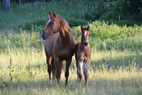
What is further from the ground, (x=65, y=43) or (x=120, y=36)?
(x=65, y=43)

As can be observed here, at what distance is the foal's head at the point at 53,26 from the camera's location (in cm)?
667

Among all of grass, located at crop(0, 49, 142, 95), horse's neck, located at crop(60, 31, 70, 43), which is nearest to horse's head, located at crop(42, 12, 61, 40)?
horse's neck, located at crop(60, 31, 70, 43)

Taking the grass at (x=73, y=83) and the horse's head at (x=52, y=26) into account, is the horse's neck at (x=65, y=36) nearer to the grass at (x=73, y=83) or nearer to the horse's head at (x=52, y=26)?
the horse's head at (x=52, y=26)

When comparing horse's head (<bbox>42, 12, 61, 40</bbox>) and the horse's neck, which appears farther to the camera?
the horse's neck

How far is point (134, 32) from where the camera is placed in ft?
62.5

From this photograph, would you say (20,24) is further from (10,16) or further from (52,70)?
(52,70)

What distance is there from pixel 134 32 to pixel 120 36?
67.0 inches

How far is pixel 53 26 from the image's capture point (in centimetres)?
685

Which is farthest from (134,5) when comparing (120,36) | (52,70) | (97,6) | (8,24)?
(52,70)

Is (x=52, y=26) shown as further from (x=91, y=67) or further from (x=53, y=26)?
(x=91, y=67)

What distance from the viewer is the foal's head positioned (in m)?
6.67

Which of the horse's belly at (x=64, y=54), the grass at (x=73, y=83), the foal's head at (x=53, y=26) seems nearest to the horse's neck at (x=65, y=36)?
the foal's head at (x=53, y=26)

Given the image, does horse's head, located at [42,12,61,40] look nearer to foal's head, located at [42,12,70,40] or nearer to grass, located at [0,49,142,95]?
foal's head, located at [42,12,70,40]

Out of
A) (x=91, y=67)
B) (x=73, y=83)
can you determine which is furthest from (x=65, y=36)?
(x=91, y=67)
